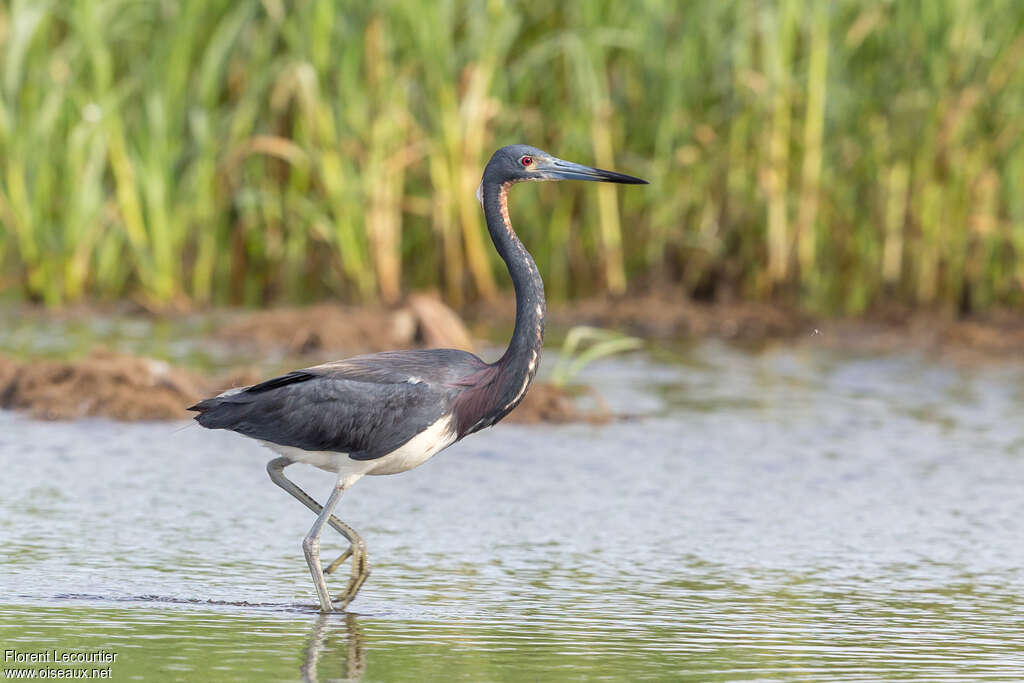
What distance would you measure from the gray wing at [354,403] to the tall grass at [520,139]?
21.4 feet

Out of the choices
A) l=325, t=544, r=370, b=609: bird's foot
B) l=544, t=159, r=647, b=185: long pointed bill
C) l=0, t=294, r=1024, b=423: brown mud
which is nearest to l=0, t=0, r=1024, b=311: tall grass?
l=0, t=294, r=1024, b=423: brown mud

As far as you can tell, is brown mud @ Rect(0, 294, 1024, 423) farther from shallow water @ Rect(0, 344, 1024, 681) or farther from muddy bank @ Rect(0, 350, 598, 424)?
shallow water @ Rect(0, 344, 1024, 681)

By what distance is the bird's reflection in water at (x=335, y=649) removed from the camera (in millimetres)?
5754

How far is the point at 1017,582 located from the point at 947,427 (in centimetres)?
385

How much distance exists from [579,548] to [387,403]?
4.78ft

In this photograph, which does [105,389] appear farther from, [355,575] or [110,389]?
[355,575]

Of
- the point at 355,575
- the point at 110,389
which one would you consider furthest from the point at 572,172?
the point at 110,389

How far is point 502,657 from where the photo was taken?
19.7 feet

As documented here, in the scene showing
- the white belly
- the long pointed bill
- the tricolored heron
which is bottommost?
the white belly

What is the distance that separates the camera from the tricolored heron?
696 cm

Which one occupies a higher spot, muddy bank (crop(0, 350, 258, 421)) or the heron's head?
the heron's head

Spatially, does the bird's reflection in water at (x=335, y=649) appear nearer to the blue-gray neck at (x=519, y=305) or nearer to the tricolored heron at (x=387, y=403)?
the tricolored heron at (x=387, y=403)

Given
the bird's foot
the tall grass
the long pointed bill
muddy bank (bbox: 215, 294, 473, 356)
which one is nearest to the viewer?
the bird's foot

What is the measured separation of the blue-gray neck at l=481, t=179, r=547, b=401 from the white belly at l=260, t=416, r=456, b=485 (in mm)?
282
